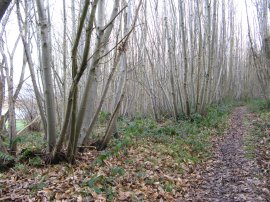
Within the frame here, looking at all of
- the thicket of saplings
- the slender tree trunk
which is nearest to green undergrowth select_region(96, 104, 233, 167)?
the thicket of saplings

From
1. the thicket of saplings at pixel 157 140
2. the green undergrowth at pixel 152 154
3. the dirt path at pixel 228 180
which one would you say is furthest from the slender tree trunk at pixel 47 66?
the dirt path at pixel 228 180

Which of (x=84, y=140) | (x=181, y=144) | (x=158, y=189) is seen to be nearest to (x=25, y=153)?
(x=84, y=140)

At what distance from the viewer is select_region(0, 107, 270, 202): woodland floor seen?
4.00 metres

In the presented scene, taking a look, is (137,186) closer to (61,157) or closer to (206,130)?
(61,157)

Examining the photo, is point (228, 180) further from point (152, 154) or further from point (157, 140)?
point (157, 140)

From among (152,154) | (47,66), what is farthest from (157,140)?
(47,66)

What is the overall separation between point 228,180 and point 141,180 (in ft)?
5.30

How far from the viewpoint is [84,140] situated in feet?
20.4

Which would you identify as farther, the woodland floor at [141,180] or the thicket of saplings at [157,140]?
the thicket of saplings at [157,140]

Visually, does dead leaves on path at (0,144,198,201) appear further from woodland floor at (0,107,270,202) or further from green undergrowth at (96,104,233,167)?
green undergrowth at (96,104,233,167)

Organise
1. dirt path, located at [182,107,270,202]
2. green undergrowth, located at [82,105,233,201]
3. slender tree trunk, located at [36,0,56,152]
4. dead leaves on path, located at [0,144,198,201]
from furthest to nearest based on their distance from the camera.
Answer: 1. green undergrowth, located at [82,105,233,201]
2. slender tree trunk, located at [36,0,56,152]
3. dirt path, located at [182,107,270,202]
4. dead leaves on path, located at [0,144,198,201]

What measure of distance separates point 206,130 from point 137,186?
226 inches

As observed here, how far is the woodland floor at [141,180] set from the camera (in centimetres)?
400

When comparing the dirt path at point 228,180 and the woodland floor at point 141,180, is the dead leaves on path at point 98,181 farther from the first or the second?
the dirt path at point 228,180
